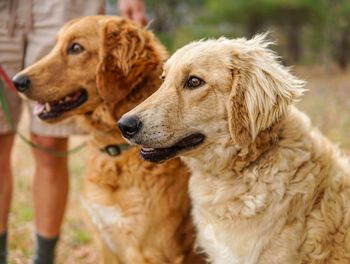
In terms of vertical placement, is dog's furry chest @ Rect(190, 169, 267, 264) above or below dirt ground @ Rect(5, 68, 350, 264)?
above

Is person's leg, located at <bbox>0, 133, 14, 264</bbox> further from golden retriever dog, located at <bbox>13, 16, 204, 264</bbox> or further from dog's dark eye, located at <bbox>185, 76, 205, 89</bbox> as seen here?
dog's dark eye, located at <bbox>185, 76, 205, 89</bbox>

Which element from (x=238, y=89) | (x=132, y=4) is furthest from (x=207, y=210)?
(x=132, y=4)

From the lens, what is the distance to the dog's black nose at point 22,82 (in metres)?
3.58

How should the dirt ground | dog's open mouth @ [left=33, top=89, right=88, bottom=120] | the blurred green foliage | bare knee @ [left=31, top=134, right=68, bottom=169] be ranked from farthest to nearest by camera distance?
the blurred green foliage, the dirt ground, bare knee @ [left=31, top=134, right=68, bottom=169], dog's open mouth @ [left=33, top=89, right=88, bottom=120]

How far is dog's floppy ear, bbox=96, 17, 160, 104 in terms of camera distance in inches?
138

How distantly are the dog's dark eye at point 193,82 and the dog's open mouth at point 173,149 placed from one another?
0.26 m

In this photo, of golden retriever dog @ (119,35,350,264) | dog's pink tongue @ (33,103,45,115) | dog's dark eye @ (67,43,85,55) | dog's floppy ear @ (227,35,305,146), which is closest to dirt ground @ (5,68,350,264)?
dog's pink tongue @ (33,103,45,115)

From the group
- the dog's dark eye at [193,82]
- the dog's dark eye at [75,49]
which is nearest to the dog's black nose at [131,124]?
the dog's dark eye at [193,82]

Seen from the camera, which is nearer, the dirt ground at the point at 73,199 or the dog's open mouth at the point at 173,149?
the dog's open mouth at the point at 173,149

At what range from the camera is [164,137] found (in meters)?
2.88

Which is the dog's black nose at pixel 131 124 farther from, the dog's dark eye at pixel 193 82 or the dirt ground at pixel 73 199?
the dirt ground at pixel 73 199

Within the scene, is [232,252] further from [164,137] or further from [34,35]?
[34,35]

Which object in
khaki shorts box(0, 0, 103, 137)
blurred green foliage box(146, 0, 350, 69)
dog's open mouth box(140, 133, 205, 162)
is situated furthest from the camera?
blurred green foliage box(146, 0, 350, 69)

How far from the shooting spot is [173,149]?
2969mm
